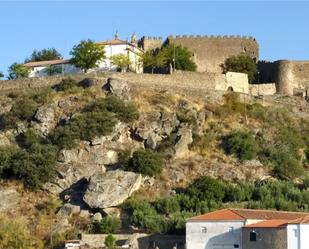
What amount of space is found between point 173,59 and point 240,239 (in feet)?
86.6

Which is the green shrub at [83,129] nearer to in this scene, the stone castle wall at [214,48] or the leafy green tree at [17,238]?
the leafy green tree at [17,238]

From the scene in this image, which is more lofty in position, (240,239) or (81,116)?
(81,116)

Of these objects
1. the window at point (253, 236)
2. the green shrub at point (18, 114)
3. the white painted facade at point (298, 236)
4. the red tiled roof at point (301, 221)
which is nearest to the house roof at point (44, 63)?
the green shrub at point (18, 114)

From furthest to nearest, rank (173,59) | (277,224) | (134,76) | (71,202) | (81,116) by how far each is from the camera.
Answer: (173,59) < (134,76) < (81,116) < (71,202) < (277,224)

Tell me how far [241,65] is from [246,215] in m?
26.8

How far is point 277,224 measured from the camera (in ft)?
182

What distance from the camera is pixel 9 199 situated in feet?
209

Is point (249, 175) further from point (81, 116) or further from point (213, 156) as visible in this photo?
point (81, 116)

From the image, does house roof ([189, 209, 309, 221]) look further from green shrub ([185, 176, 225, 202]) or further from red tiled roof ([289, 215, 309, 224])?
green shrub ([185, 176, 225, 202])

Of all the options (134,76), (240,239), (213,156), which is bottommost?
(240,239)

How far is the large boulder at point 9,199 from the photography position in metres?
63.4

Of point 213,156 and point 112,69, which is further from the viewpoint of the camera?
point 112,69

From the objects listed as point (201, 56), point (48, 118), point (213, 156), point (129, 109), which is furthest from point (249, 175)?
point (201, 56)

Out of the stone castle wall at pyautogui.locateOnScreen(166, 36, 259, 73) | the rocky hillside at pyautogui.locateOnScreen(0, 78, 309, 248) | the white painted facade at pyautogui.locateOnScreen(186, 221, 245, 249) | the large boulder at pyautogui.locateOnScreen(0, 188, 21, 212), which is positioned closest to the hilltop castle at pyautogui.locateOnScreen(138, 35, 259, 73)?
the stone castle wall at pyautogui.locateOnScreen(166, 36, 259, 73)
